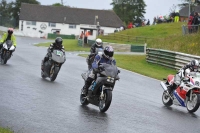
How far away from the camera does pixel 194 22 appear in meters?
39.2

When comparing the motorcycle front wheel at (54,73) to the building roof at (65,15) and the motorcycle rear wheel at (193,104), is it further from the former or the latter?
the building roof at (65,15)

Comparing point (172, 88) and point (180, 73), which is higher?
point (180, 73)

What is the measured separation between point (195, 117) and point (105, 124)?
12.2 feet

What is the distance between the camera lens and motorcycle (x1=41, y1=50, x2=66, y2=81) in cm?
1981

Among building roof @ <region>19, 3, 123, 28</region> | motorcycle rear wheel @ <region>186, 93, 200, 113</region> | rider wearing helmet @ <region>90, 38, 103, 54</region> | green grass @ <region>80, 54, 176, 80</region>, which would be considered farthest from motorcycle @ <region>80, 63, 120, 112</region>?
building roof @ <region>19, 3, 123, 28</region>

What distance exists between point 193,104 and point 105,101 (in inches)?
124

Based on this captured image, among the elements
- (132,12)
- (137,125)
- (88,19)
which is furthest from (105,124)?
(132,12)

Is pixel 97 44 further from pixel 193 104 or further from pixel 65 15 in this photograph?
pixel 65 15

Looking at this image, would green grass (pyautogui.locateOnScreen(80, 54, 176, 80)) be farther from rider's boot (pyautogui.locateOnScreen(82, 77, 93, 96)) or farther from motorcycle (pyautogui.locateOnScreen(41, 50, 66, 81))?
rider's boot (pyautogui.locateOnScreen(82, 77, 93, 96))

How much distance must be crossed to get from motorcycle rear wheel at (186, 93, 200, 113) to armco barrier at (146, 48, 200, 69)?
1449 centimetres

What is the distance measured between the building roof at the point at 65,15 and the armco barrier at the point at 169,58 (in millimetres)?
87279

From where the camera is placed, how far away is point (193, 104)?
14.9 m

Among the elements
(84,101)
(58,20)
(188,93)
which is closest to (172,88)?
(188,93)

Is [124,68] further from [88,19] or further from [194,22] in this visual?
[88,19]
